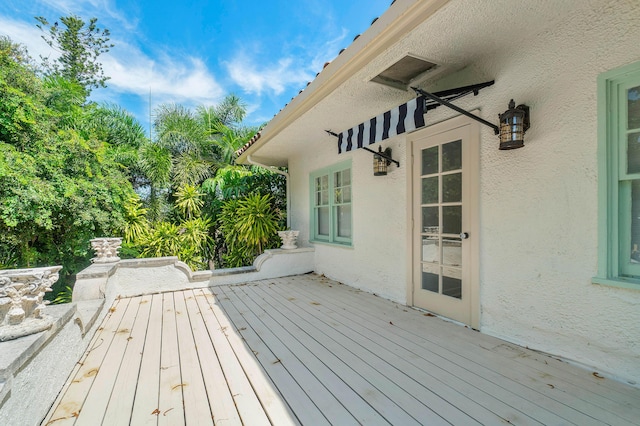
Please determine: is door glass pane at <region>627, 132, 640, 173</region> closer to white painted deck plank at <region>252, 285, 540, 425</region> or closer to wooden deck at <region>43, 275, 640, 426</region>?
wooden deck at <region>43, 275, 640, 426</region>

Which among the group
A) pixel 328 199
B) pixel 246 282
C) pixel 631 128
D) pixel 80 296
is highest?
pixel 631 128

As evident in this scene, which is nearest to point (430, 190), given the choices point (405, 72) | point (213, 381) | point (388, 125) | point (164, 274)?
point (388, 125)

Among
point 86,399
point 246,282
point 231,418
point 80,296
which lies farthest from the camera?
point 246,282

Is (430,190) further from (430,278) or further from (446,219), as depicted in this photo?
(430,278)

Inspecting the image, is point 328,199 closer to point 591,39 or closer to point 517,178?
point 517,178

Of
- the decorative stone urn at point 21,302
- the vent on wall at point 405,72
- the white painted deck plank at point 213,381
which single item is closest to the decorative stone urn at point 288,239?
the white painted deck plank at point 213,381

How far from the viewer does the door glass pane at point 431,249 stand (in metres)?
3.53

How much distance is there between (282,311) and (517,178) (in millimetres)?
3133

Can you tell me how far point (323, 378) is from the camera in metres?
2.25

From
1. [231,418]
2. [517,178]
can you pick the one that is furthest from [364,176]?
[231,418]

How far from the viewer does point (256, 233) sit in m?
6.59

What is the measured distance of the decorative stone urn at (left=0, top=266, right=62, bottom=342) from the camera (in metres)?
1.76

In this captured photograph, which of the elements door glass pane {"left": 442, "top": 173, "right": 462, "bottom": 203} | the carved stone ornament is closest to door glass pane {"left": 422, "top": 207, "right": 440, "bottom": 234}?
door glass pane {"left": 442, "top": 173, "right": 462, "bottom": 203}

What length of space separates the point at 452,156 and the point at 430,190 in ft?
1.63
